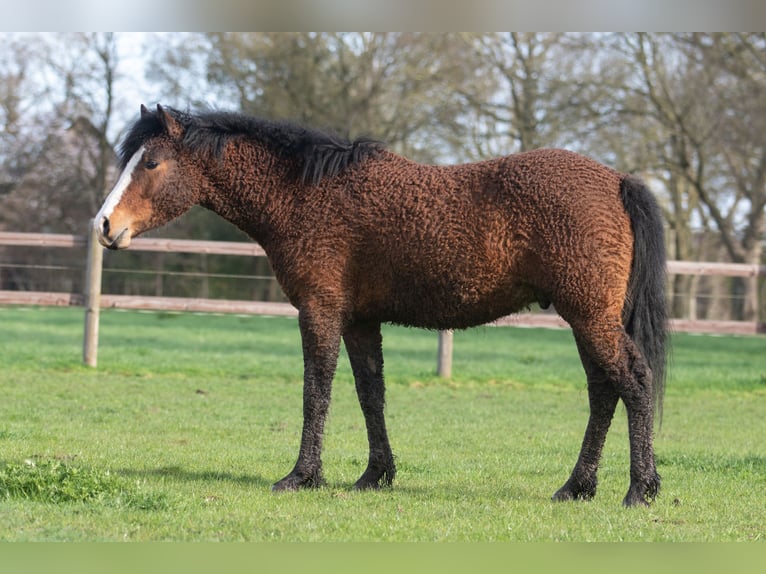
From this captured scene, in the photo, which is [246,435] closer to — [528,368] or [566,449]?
[566,449]

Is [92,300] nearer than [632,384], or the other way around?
[632,384]

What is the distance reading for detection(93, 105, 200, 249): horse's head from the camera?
19.1 ft

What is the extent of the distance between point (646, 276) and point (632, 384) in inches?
26.1

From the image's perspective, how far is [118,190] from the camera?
232 inches

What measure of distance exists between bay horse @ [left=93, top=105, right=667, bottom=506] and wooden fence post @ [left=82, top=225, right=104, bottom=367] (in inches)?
277

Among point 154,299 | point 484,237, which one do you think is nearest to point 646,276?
point 484,237

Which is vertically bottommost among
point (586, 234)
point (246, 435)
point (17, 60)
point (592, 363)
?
point (246, 435)

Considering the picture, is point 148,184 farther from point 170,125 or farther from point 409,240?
point 409,240

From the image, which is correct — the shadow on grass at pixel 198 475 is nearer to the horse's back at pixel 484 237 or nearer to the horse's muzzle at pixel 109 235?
the horse's back at pixel 484 237

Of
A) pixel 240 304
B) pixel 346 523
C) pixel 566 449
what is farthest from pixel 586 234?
pixel 240 304

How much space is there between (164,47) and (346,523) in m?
26.3

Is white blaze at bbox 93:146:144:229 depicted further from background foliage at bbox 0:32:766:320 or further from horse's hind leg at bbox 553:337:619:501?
background foliage at bbox 0:32:766:320

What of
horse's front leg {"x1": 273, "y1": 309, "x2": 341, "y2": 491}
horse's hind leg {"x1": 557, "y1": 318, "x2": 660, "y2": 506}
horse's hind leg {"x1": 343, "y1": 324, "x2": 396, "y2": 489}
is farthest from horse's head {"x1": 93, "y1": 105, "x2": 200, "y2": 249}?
horse's hind leg {"x1": 557, "y1": 318, "x2": 660, "y2": 506}

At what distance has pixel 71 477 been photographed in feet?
17.2
